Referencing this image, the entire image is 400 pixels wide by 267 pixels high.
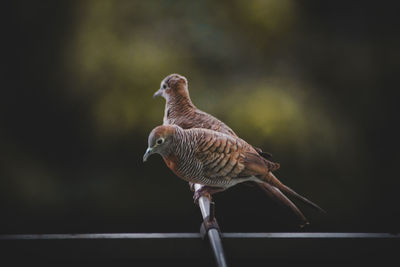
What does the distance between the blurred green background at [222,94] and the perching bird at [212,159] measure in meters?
0.36

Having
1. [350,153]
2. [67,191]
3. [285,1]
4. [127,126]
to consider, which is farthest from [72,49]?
[350,153]

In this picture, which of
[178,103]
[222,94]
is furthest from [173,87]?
[222,94]

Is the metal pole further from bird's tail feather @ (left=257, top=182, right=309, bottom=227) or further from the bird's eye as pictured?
the bird's eye

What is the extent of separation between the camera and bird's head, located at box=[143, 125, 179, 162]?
748mm

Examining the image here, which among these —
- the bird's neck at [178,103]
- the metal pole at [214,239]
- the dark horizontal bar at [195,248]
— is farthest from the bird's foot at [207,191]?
the bird's neck at [178,103]

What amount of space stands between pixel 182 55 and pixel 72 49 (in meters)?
0.38

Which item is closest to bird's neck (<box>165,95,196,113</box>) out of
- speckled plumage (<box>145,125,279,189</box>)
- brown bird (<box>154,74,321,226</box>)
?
brown bird (<box>154,74,321,226</box>)

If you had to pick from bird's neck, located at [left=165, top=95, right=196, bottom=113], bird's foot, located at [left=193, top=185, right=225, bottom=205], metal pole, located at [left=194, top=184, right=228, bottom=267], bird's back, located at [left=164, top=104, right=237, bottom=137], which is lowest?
metal pole, located at [left=194, top=184, right=228, bottom=267]

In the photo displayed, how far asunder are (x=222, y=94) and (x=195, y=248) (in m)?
0.52

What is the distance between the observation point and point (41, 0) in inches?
48.8

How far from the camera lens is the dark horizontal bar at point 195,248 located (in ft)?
3.47

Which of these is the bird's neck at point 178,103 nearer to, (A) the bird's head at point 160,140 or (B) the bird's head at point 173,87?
(B) the bird's head at point 173,87

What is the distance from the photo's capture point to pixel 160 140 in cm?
76

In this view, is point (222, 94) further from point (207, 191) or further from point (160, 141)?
point (160, 141)
